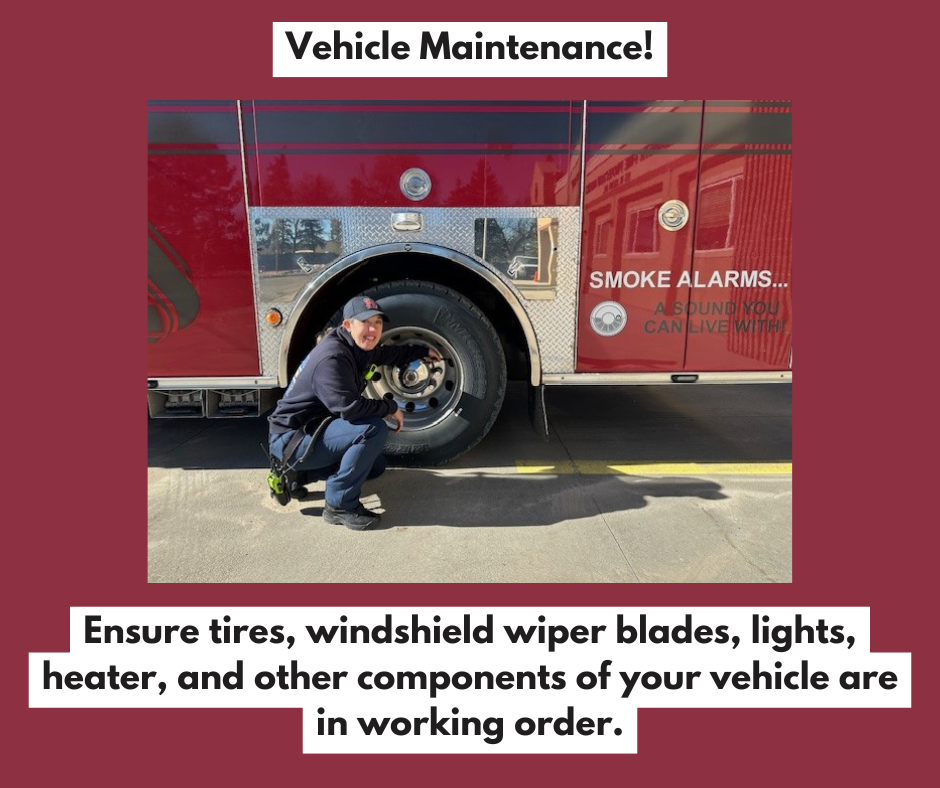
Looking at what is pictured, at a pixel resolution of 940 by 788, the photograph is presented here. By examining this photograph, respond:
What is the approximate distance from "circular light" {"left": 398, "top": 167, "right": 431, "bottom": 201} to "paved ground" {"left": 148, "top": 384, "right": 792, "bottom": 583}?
1826 millimetres

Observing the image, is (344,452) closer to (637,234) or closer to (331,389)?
(331,389)

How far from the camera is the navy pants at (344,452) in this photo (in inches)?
131

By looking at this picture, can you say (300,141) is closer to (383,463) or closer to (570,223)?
(570,223)

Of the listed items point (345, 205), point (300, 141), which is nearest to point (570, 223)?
point (345, 205)

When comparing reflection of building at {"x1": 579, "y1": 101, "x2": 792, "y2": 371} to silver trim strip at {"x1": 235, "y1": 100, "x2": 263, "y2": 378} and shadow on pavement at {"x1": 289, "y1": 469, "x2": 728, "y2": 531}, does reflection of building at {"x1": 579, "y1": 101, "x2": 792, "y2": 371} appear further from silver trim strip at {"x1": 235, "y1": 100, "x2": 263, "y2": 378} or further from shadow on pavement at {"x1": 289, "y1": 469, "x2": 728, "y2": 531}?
silver trim strip at {"x1": 235, "y1": 100, "x2": 263, "y2": 378}

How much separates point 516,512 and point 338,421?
1.18 m

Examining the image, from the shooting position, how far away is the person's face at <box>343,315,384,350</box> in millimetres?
3301

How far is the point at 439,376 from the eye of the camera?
13.4ft

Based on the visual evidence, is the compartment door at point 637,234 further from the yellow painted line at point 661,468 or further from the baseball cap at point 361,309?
the baseball cap at point 361,309

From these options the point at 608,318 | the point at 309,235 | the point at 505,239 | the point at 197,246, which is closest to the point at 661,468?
the point at 608,318

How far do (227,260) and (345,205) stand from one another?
2.69ft

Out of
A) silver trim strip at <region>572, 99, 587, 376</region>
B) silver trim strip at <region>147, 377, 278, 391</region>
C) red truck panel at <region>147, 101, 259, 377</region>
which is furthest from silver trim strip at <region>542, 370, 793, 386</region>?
red truck panel at <region>147, 101, 259, 377</region>

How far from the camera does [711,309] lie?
384 cm

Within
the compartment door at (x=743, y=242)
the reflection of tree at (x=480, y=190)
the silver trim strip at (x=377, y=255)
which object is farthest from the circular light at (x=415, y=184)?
the compartment door at (x=743, y=242)
